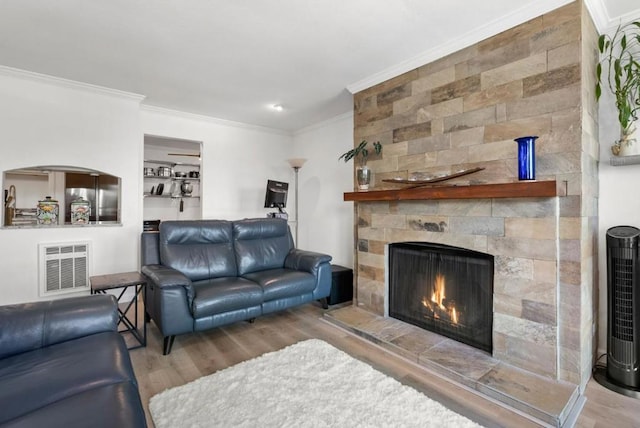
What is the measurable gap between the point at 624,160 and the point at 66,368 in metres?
3.43

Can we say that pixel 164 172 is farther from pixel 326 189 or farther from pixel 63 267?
pixel 326 189

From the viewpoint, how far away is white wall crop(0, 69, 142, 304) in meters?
3.14

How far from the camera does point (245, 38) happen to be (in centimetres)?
253

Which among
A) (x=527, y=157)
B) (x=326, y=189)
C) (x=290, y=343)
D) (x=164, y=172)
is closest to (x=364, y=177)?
(x=527, y=157)

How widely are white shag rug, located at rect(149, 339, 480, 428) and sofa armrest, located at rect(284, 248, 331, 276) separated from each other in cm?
119

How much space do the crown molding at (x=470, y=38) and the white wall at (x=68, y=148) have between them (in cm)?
293

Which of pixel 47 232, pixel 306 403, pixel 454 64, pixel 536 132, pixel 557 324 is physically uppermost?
pixel 454 64

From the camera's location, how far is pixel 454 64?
103 inches

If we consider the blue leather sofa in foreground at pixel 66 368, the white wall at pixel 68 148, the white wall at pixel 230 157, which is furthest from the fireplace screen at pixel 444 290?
the white wall at pixel 68 148

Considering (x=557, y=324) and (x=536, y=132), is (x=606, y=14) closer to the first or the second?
(x=536, y=132)

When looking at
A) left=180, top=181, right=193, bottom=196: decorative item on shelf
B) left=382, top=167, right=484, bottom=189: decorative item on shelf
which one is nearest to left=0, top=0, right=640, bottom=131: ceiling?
left=382, top=167, right=484, bottom=189: decorative item on shelf

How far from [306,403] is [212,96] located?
3.50 m

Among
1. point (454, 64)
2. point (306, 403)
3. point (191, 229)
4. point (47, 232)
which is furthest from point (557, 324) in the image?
point (47, 232)

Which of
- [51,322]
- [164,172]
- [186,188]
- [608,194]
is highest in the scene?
[164,172]
